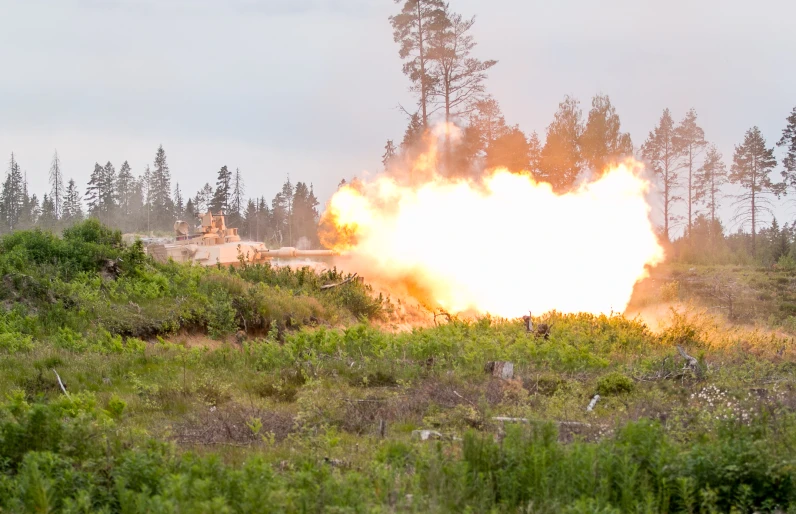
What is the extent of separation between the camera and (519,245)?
25922mm

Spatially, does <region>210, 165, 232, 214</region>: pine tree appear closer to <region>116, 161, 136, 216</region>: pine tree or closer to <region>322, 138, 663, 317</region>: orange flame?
<region>116, 161, 136, 216</region>: pine tree

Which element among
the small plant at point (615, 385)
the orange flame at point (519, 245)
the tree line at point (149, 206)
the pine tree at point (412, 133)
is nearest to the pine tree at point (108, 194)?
the tree line at point (149, 206)

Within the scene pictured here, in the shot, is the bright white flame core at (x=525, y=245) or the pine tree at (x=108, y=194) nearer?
the bright white flame core at (x=525, y=245)

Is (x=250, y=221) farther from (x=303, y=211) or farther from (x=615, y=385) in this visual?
(x=615, y=385)

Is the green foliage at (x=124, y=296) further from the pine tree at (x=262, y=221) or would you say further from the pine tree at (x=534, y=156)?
the pine tree at (x=262, y=221)

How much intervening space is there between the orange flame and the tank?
13.6 feet

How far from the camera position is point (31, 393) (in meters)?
13.8

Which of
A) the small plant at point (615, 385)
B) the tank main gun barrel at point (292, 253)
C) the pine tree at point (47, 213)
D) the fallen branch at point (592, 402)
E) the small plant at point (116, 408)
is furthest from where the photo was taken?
the pine tree at point (47, 213)

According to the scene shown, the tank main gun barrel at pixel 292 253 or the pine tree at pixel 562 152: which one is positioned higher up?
the pine tree at pixel 562 152

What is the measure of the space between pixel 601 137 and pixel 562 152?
293 cm

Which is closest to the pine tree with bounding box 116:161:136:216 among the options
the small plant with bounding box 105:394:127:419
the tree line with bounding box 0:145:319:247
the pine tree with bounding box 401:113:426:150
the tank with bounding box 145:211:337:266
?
the tree line with bounding box 0:145:319:247

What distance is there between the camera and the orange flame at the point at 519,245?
82.4 feet

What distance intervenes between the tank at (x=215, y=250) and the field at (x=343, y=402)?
3.34m

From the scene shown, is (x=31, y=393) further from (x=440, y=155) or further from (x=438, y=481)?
(x=440, y=155)
